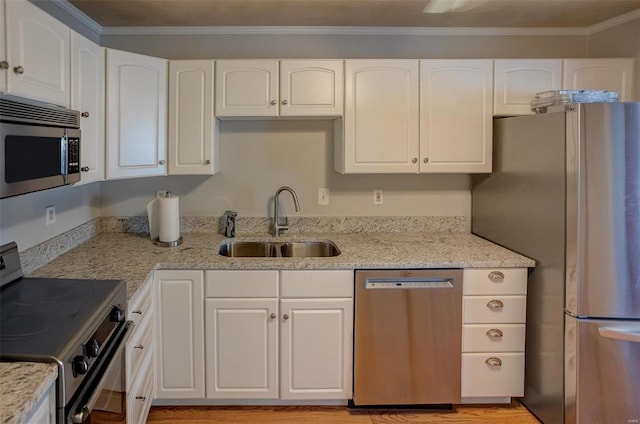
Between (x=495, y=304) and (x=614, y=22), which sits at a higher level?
(x=614, y=22)

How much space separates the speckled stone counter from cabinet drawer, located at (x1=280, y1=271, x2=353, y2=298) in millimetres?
1310

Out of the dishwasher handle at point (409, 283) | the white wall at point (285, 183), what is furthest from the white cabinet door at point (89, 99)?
the dishwasher handle at point (409, 283)

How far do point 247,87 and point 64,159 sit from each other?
1231 millimetres

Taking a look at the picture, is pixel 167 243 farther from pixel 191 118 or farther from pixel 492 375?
pixel 492 375

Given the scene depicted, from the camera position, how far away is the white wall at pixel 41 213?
2047 millimetres

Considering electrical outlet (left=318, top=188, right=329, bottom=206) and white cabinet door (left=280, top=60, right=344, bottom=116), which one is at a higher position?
white cabinet door (left=280, top=60, right=344, bottom=116)

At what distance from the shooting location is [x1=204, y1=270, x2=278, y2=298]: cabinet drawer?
2.45 m

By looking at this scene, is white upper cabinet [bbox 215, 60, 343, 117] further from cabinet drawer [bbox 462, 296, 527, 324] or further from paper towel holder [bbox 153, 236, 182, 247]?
cabinet drawer [bbox 462, 296, 527, 324]

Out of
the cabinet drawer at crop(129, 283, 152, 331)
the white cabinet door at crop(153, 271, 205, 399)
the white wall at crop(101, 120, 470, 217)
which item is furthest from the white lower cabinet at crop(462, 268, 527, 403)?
the cabinet drawer at crop(129, 283, 152, 331)

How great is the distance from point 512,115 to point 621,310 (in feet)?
4.10

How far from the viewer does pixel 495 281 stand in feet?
8.24

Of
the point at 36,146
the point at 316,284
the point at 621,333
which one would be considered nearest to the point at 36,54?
the point at 36,146

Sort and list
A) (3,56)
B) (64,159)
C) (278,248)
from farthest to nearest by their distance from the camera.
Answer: (278,248)
(64,159)
(3,56)

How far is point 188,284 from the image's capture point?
2447 millimetres
